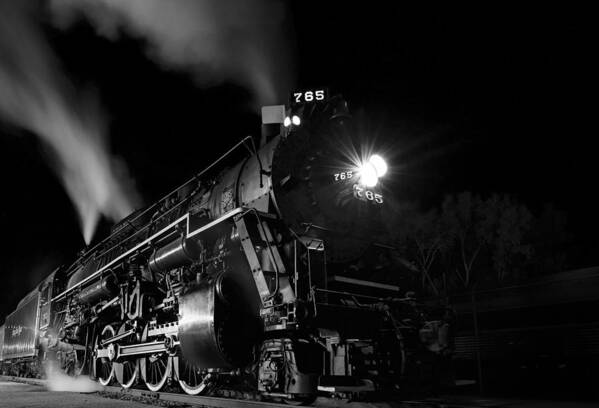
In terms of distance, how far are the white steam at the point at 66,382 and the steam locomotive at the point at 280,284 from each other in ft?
8.38

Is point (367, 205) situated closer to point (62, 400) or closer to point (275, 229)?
point (275, 229)

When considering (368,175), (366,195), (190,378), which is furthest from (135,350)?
(368,175)

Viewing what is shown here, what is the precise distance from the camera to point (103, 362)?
1001 cm

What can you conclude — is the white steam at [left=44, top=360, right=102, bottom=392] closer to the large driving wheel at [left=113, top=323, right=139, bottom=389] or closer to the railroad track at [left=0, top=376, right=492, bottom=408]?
the large driving wheel at [left=113, top=323, right=139, bottom=389]

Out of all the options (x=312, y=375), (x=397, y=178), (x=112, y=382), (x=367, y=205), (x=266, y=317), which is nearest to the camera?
(x=312, y=375)

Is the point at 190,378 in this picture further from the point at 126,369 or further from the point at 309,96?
the point at 309,96

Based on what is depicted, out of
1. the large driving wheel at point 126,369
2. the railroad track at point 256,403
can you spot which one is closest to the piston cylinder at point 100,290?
the large driving wheel at point 126,369

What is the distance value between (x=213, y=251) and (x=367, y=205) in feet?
7.24

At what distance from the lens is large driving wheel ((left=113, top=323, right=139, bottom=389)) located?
8.50m

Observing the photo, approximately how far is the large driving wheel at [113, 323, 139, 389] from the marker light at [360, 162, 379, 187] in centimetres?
458

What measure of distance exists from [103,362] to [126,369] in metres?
1.18

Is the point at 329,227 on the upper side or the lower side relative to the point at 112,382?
upper

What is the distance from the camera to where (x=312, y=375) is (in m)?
5.25

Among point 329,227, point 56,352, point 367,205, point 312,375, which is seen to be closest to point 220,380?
point 312,375
